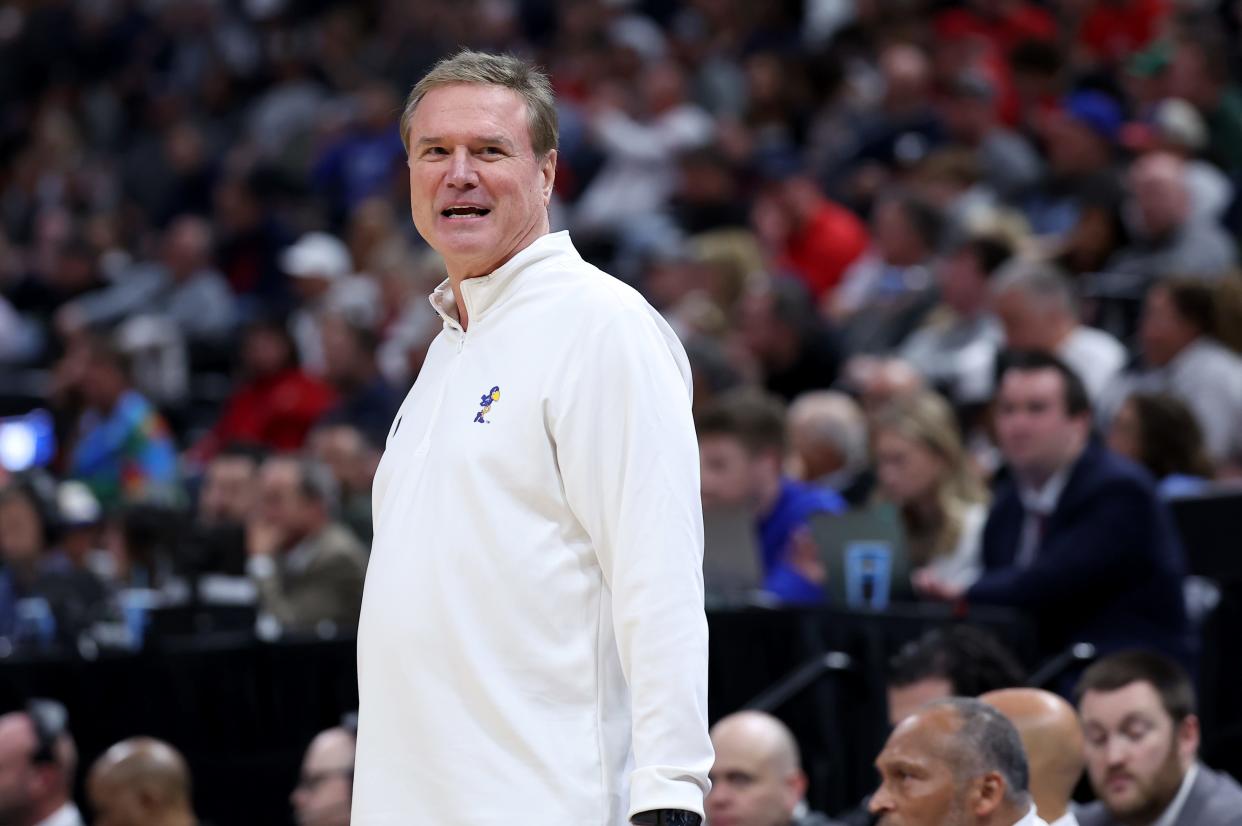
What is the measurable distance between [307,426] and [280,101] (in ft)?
18.5

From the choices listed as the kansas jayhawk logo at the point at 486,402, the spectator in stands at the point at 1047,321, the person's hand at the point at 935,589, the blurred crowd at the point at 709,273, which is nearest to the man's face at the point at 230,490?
the blurred crowd at the point at 709,273

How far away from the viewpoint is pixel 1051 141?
10727mm

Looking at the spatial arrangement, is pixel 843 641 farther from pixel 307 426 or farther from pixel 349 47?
pixel 349 47

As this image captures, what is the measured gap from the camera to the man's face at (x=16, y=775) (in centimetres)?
637

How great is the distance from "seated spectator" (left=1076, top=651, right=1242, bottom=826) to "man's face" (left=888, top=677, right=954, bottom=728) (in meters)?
0.34

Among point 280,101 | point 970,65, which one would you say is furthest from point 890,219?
point 280,101

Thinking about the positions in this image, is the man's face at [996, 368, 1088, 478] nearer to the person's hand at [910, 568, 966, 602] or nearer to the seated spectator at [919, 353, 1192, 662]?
the seated spectator at [919, 353, 1192, 662]

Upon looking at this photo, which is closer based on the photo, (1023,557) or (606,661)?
(606,661)

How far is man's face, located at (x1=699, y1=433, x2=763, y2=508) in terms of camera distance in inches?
265

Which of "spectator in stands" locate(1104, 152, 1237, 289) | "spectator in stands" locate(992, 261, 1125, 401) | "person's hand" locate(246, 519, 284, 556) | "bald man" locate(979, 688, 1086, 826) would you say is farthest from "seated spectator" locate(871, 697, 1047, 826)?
"spectator in stands" locate(1104, 152, 1237, 289)

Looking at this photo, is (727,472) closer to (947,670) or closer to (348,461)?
(947,670)

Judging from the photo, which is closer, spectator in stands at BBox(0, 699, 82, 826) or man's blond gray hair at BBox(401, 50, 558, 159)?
man's blond gray hair at BBox(401, 50, 558, 159)

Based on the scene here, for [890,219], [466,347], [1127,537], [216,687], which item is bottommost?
[216,687]

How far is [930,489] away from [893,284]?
3502mm
